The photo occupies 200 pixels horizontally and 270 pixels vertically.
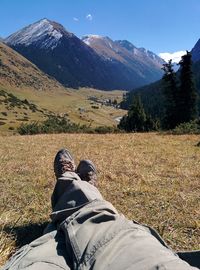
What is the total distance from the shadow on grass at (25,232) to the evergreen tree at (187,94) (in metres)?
49.7

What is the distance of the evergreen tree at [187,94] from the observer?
5353 centimetres

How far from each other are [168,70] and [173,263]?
52975mm

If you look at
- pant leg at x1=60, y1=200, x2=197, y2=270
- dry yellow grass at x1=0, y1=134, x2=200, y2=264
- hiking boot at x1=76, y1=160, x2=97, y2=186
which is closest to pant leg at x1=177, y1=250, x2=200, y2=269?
pant leg at x1=60, y1=200, x2=197, y2=270

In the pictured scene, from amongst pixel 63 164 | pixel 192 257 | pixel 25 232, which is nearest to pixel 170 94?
pixel 63 164

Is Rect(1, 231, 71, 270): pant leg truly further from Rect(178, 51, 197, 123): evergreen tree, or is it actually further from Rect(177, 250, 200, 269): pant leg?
Rect(178, 51, 197, 123): evergreen tree

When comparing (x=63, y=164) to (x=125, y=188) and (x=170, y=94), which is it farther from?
(x=170, y=94)

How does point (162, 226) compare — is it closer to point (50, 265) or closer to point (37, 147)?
point (50, 265)

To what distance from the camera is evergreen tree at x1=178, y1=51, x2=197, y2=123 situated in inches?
2108

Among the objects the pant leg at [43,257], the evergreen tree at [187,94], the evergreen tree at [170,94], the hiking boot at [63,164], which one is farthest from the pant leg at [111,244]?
the evergreen tree at [187,94]

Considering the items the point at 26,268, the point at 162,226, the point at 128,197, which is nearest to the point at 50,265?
the point at 26,268

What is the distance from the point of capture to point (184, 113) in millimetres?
54156

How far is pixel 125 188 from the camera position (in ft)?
27.0

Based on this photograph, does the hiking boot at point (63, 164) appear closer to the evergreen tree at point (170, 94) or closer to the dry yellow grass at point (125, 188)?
the dry yellow grass at point (125, 188)

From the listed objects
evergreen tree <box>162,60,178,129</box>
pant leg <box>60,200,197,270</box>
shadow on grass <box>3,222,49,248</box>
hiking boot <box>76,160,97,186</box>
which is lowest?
shadow on grass <box>3,222,49,248</box>
